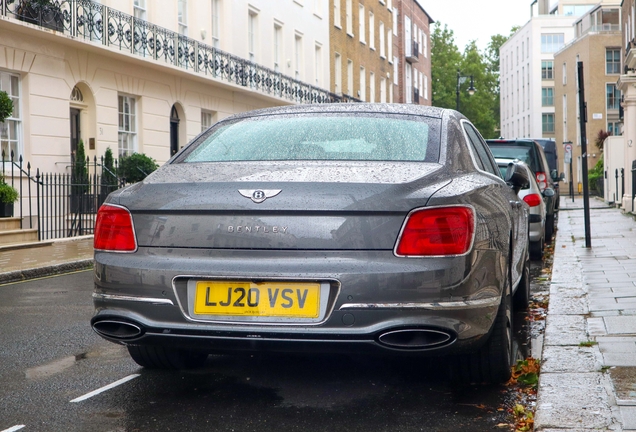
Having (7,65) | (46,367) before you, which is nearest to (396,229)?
(46,367)

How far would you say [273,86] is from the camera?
110ft

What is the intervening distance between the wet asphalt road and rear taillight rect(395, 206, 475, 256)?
81cm

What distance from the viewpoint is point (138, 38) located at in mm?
23234

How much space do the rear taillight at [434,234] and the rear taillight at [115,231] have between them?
1338 mm

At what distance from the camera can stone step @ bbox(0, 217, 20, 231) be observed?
16.4m

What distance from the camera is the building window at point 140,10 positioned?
24000 millimetres

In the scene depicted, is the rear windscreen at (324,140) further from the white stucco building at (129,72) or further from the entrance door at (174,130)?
the entrance door at (174,130)

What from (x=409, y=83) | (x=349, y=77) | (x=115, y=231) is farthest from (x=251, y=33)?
(x=409, y=83)

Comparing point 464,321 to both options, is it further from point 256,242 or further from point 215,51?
point 215,51

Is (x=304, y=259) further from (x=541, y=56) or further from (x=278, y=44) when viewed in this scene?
(x=541, y=56)

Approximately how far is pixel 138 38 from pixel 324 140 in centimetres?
1951

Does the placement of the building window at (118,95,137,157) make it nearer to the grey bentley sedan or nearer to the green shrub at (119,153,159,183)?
the green shrub at (119,153,159,183)

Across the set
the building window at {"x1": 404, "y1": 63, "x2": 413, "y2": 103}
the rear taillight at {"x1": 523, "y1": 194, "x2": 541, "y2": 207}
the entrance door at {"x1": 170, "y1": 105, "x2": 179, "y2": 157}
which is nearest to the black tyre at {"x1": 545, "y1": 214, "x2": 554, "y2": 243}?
the rear taillight at {"x1": 523, "y1": 194, "x2": 541, "y2": 207}

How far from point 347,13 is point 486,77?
2338 inches
